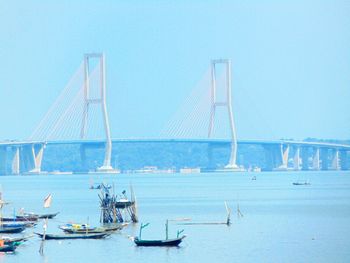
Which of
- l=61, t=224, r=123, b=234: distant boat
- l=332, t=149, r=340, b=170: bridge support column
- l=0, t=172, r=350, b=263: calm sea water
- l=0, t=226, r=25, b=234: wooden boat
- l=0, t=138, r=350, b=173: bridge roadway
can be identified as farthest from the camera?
l=332, t=149, r=340, b=170: bridge support column

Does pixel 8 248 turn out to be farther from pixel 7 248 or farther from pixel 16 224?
pixel 16 224

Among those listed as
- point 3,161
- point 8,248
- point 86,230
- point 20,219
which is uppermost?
point 3,161

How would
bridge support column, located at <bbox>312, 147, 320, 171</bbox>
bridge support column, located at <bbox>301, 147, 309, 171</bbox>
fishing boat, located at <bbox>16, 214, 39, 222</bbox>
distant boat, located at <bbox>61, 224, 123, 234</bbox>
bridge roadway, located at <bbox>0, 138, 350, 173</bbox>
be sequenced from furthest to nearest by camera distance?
bridge support column, located at <bbox>301, 147, 309, 171</bbox>
bridge support column, located at <bbox>312, 147, 320, 171</bbox>
bridge roadway, located at <bbox>0, 138, 350, 173</bbox>
fishing boat, located at <bbox>16, 214, 39, 222</bbox>
distant boat, located at <bbox>61, 224, 123, 234</bbox>

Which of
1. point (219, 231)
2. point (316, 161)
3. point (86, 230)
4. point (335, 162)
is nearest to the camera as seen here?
point (86, 230)

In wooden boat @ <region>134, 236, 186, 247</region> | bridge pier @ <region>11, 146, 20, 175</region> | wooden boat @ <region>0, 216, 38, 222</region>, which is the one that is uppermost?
bridge pier @ <region>11, 146, 20, 175</region>

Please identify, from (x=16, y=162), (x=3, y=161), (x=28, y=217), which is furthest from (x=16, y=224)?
(x=3, y=161)

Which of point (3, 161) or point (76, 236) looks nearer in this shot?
point (76, 236)

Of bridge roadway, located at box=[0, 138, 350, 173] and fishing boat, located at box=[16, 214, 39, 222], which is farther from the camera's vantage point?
bridge roadway, located at box=[0, 138, 350, 173]

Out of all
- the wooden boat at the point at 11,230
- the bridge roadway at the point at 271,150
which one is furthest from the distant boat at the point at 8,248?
the bridge roadway at the point at 271,150

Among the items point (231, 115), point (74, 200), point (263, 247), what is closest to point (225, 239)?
point (263, 247)

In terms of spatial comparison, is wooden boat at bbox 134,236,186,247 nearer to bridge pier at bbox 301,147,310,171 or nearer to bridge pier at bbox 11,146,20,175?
bridge pier at bbox 11,146,20,175

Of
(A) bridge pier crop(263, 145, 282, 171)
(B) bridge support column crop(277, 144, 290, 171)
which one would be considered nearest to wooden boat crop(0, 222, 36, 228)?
(A) bridge pier crop(263, 145, 282, 171)

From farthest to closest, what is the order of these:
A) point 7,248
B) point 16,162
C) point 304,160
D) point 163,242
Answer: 1. point 304,160
2. point 16,162
3. point 163,242
4. point 7,248

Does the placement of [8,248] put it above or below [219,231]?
below
